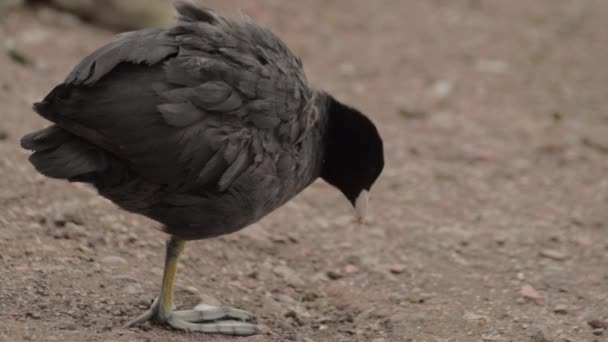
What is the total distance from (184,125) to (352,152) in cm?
133

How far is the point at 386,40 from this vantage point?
919 cm

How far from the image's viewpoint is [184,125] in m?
3.79

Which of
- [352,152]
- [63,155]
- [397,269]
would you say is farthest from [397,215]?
[63,155]

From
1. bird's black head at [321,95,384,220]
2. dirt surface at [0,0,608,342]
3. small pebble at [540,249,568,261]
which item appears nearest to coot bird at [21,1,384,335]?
bird's black head at [321,95,384,220]

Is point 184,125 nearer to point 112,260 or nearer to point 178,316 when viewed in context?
point 178,316

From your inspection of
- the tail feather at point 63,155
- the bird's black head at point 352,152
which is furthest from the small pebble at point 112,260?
the bird's black head at point 352,152

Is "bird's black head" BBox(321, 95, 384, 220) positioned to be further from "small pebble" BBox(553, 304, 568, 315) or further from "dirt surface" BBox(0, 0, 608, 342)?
"small pebble" BBox(553, 304, 568, 315)

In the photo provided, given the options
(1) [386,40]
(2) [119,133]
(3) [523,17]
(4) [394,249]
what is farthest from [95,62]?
(3) [523,17]

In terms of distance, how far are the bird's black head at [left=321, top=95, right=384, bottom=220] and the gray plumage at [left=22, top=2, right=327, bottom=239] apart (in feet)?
1.79

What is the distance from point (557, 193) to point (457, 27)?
11.0 ft

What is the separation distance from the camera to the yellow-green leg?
14.0 ft

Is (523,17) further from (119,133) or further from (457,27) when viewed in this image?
(119,133)

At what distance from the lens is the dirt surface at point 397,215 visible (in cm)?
450

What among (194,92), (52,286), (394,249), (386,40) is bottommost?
(52,286)
